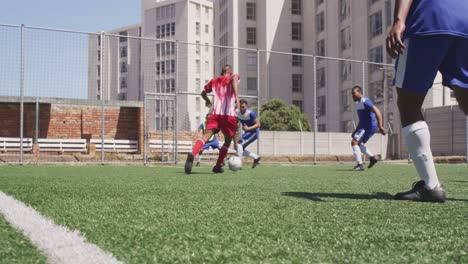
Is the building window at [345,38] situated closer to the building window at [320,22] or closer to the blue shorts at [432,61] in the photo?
the building window at [320,22]

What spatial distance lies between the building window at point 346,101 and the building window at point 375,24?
16.1 ft

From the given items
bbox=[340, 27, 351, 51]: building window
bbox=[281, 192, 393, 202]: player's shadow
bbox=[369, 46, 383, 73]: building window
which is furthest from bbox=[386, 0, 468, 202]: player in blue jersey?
bbox=[340, 27, 351, 51]: building window

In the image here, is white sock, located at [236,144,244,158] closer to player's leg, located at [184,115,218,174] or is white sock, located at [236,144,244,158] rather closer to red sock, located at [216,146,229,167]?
red sock, located at [216,146,229,167]

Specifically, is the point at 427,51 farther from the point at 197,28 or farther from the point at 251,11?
the point at 197,28

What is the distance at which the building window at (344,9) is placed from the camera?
144ft

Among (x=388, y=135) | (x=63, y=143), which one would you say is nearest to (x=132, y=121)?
(x=63, y=143)

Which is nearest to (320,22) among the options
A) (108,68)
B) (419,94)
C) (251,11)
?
(251,11)

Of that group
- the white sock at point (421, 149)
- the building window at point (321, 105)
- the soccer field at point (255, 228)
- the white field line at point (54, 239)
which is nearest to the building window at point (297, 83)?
the building window at point (321, 105)

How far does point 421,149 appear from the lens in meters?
3.88

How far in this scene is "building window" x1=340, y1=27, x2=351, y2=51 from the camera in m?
43.8

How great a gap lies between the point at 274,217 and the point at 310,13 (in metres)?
53.0

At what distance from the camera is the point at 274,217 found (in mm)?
2770

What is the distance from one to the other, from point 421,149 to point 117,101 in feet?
46.8

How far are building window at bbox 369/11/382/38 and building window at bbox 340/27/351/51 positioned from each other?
311 centimetres
